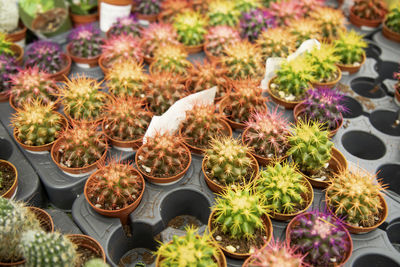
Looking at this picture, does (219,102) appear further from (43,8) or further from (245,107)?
(43,8)

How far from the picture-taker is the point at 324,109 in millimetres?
2387

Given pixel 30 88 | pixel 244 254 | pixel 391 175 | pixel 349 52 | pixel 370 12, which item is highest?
pixel 370 12

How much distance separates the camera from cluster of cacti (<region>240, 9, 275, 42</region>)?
3.30 meters

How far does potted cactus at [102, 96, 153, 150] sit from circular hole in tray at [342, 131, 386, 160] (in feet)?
5.16

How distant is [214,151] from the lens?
2.04 meters

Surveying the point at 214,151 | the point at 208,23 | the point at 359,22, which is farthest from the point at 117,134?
the point at 359,22

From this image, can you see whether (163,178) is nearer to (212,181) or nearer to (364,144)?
(212,181)

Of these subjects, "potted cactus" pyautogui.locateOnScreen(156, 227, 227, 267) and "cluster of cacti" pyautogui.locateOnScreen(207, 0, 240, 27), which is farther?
"cluster of cacti" pyautogui.locateOnScreen(207, 0, 240, 27)

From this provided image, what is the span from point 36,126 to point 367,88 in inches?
114

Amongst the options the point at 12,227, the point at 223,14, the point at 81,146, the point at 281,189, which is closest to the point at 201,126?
the point at 281,189

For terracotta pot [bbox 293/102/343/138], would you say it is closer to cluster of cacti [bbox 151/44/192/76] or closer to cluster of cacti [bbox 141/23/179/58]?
cluster of cacti [bbox 151/44/192/76]

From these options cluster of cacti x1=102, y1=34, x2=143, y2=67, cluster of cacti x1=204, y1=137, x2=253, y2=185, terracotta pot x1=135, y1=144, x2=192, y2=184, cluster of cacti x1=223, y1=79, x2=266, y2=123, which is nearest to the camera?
cluster of cacti x1=204, y1=137, x2=253, y2=185

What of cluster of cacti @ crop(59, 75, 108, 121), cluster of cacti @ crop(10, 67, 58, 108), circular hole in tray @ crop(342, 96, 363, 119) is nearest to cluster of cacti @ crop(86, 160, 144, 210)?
cluster of cacti @ crop(59, 75, 108, 121)

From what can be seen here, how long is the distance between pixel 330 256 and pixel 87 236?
4.16ft
